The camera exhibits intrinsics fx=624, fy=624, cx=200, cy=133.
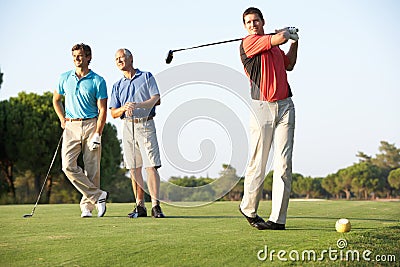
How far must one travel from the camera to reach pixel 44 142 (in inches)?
1264

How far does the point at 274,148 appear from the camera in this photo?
247 inches

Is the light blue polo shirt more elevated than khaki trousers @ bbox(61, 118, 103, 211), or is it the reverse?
the light blue polo shirt

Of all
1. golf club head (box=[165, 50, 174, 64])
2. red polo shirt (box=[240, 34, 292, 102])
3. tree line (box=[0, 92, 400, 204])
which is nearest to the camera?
red polo shirt (box=[240, 34, 292, 102])

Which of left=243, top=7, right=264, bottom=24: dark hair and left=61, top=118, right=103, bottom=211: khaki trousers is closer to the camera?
left=243, top=7, right=264, bottom=24: dark hair

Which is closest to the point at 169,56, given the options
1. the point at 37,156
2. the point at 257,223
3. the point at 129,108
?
the point at 129,108

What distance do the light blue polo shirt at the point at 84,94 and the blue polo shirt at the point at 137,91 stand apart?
A: 0.19m

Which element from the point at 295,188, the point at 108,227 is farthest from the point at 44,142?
the point at 108,227

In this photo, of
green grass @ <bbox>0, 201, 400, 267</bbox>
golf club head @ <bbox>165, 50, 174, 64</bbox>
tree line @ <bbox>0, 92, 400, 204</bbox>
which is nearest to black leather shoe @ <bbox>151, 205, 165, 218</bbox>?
green grass @ <bbox>0, 201, 400, 267</bbox>

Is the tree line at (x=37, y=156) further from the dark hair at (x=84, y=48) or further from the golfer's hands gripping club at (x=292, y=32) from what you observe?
the golfer's hands gripping club at (x=292, y=32)

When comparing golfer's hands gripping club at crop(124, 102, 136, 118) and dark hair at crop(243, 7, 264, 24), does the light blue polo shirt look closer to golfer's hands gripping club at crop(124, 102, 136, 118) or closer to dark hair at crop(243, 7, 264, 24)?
golfer's hands gripping club at crop(124, 102, 136, 118)

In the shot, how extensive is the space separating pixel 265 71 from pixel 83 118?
298 centimetres

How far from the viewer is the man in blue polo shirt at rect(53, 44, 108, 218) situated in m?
8.12

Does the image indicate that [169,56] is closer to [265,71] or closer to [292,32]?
[265,71]

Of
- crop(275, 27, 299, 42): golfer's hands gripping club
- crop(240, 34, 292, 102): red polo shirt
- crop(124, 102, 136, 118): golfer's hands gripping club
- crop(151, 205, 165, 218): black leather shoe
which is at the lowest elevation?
crop(151, 205, 165, 218): black leather shoe
